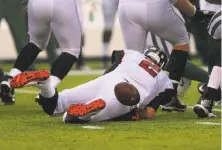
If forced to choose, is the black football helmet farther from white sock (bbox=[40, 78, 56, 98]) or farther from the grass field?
white sock (bbox=[40, 78, 56, 98])

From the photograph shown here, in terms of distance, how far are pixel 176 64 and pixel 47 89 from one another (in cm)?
115

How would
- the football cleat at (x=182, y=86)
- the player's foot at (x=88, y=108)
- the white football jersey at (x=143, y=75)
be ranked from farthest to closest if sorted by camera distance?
the football cleat at (x=182, y=86) → the white football jersey at (x=143, y=75) → the player's foot at (x=88, y=108)

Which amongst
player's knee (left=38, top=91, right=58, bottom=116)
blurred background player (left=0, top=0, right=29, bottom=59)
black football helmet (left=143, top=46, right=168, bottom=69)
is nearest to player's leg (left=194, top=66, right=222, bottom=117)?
black football helmet (left=143, top=46, right=168, bottom=69)

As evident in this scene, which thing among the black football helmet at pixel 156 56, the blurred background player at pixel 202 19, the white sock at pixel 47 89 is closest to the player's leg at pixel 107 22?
the blurred background player at pixel 202 19

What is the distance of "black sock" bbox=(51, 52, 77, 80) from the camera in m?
5.20

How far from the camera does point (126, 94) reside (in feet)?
15.0

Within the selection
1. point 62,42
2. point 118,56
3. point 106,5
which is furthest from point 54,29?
point 106,5

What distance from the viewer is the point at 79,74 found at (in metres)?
10.2

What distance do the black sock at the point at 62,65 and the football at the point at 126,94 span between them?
682mm

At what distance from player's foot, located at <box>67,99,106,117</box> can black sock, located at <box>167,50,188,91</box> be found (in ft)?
3.24

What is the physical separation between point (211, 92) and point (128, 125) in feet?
2.13

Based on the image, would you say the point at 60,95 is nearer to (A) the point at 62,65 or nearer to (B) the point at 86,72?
(A) the point at 62,65

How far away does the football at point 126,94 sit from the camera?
459cm

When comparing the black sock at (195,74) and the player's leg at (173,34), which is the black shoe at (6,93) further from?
the black sock at (195,74)
